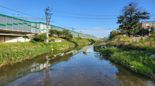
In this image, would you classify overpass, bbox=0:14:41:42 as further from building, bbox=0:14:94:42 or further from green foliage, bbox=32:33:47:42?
green foliage, bbox=32:33:47:42

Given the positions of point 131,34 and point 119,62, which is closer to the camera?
point 119,62

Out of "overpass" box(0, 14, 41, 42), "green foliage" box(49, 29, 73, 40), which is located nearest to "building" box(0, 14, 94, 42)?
"overpass" box(0, 14, 41, 42)

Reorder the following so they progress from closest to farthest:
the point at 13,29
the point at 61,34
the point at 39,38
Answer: the point at 13,29 → the point at 39,38 → the point at 61,34

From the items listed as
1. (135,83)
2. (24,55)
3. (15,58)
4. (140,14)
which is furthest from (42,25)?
(135,83)

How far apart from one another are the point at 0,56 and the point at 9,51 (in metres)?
3.51

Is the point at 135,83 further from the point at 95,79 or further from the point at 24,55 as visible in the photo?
the point at 24,55

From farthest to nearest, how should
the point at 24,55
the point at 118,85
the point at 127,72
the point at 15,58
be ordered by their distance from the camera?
the point at 24,55
the point at 15,58
the point at 127,72
the point at 118,85

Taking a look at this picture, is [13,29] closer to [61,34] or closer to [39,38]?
[39,38]

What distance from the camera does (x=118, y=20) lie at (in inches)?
2872

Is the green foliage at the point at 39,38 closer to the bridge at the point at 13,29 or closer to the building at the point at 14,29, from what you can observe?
the building at the point at 14,29

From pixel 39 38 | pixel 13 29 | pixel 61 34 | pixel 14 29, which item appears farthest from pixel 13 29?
pixel 61 34

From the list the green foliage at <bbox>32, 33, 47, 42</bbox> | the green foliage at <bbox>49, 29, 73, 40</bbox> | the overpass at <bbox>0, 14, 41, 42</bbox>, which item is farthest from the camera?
the green foliage at <bbox>49, 29, 73, 40</bbox>

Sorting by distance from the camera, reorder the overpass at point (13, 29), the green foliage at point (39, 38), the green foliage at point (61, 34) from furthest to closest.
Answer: the green foliage at point (61, 34) → the green foliage at point (39, 38) → the overpass at point (13, 29)

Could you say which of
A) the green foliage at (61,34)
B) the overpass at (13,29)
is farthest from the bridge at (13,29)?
the green foliage at (61,34)
